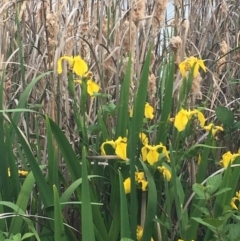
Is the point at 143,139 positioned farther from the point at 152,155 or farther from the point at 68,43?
the point at 68,43

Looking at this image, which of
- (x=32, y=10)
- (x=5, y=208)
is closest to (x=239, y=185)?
(x=5, y=208)

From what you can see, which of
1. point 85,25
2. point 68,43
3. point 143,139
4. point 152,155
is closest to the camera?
point 152,155

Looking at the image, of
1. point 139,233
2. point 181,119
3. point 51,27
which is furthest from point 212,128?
point 51,27

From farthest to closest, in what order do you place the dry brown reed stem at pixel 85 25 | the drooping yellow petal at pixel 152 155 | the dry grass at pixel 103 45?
the dry brown reed stem at pixel 85 25, the dry grass at pixel 103 45, the drooping yellow petal at pixel 152 155

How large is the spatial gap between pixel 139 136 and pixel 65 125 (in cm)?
22

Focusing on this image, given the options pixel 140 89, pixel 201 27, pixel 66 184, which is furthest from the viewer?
pixel 201 27

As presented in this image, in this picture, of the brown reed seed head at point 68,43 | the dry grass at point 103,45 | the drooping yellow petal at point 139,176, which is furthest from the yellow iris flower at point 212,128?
the brown reed seed head at point 68,43

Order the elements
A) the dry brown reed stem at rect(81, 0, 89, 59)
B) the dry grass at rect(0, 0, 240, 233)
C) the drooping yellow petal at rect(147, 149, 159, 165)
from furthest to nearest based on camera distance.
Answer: the dry brown reed stem at rect(81, 0, 89, 59), the dry grass at rect(0, 0, 240, 233), the drooping yellow petal at rect(147, 149, 159, 165)

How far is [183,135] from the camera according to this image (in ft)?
3.42

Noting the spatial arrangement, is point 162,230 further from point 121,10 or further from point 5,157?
point 121,10

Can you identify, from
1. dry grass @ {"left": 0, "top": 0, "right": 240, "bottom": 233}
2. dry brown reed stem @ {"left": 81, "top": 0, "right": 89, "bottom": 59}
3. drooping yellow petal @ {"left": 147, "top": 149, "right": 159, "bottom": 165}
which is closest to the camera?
drooping yellow petal @ {"left": 147, "top": 149, "right": 159, "bottom": 165}

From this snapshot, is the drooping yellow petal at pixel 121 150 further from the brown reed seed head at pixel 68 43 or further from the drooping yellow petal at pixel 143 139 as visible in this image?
the brown reed seed head at pixel 68 43

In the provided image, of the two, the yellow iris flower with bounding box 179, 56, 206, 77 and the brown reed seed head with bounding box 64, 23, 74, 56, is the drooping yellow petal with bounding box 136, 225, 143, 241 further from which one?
the brown reed seed head with bounding box 64, 23, 74, 56

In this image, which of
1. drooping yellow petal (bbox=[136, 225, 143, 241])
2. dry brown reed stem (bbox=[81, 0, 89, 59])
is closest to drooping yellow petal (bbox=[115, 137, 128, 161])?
drooping yellow petal (bbox=[136, 225, 143, 241])
